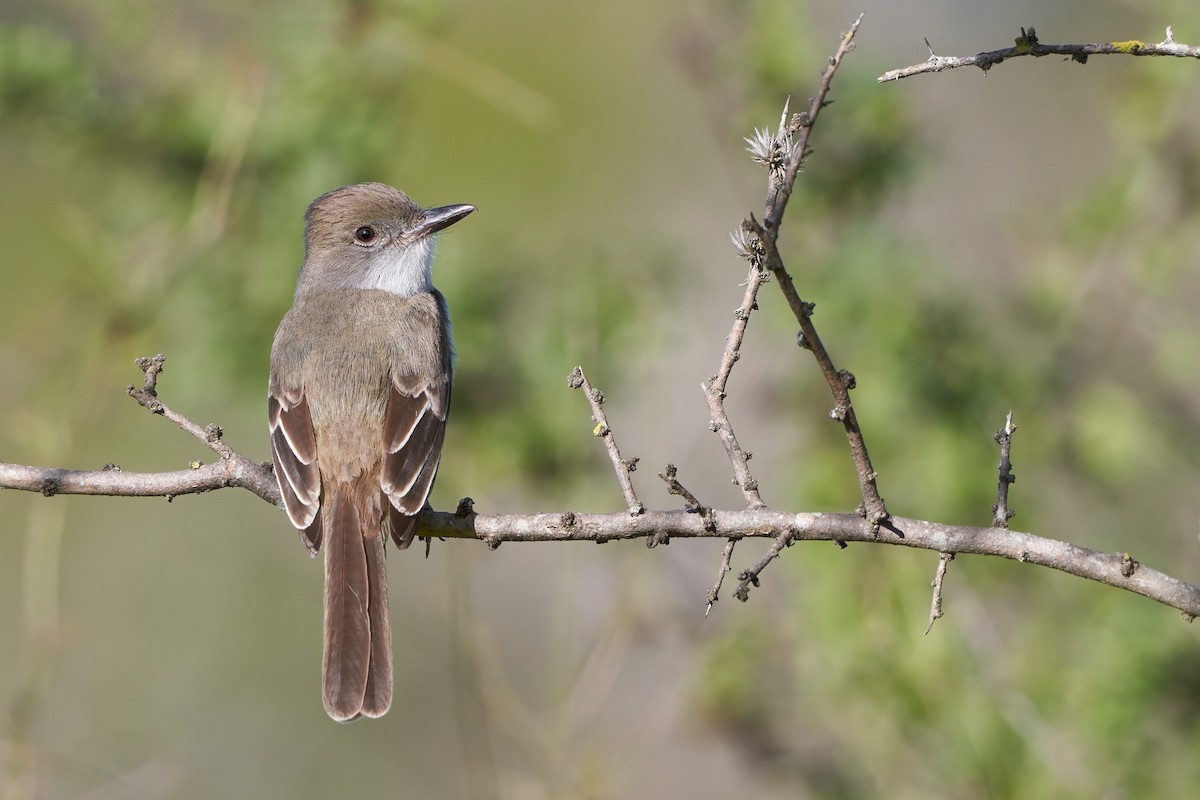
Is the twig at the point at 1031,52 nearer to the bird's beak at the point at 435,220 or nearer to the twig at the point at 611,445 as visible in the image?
the twig at the point at 611,445

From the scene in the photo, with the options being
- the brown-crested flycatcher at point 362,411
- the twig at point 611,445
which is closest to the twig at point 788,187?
the twig at point 611,445

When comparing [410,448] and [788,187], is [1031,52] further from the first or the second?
[410,448]

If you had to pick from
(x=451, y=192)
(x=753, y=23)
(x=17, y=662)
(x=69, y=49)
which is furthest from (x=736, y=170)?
(x=17, y=662)

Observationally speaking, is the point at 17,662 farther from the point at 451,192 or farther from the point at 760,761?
the point at 760,761

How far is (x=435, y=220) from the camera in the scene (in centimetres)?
613

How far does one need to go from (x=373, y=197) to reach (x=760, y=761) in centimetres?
337

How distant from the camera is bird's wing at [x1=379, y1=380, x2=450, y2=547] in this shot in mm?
4672

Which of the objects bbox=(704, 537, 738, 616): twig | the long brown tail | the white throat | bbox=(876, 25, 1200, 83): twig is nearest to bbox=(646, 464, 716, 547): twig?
bbox=(704, 537, 738, 616): twig

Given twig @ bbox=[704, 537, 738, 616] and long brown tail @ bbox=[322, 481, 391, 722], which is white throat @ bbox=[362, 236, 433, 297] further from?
twig @ bbox=[704, 537, 738, 616]

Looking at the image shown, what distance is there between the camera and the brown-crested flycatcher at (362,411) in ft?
15.4

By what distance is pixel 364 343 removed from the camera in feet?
17.7

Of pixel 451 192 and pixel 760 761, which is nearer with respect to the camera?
pixel 760 761

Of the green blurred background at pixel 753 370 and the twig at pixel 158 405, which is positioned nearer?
the twig at pixel 158 405

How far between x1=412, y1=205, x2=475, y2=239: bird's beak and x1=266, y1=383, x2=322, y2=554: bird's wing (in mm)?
1160
